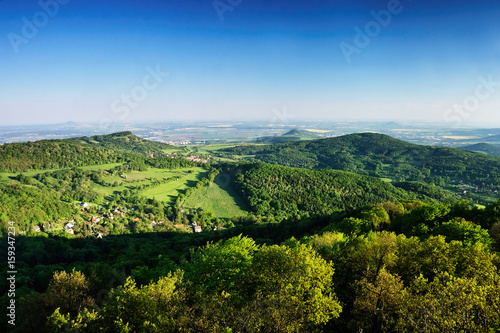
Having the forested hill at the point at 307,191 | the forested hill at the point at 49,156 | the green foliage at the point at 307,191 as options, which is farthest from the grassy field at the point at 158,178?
the forested hill at the point at 49,156

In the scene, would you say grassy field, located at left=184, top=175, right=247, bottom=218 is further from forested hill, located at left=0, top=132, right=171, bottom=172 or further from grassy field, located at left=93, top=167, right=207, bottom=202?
forested hill, located at left=0, top=132, right=171, bottom=172

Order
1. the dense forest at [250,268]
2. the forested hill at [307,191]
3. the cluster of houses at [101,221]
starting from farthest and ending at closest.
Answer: the forested hill at [307,191] < the cluster of houses at [101,221] < the dense forest at [250,268]

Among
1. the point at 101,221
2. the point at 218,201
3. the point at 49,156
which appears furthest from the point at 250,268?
the point at 49,156

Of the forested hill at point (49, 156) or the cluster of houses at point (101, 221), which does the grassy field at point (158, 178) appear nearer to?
the cluster of houses at point (101, 221)

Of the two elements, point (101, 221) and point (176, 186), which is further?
point (176, 186)

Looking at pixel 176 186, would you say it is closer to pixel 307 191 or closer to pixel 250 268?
pixel 307 191

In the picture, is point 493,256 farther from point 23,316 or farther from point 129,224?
point 129,224
